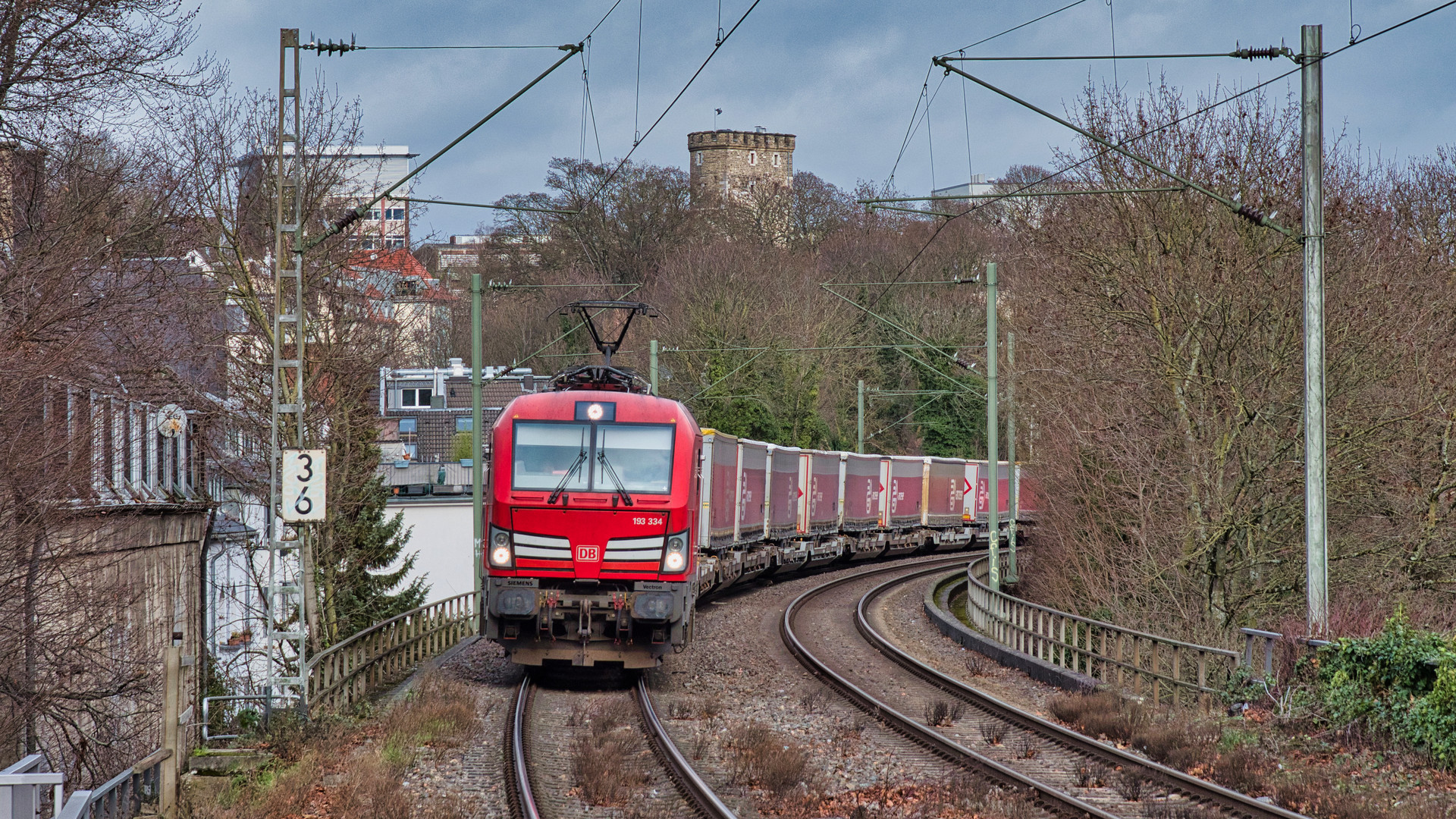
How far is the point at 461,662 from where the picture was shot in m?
18.5

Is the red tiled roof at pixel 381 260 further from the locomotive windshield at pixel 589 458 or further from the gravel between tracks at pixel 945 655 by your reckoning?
the locomotive windshield at pixel 589 458

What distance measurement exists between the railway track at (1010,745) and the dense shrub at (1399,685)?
2.01 metres

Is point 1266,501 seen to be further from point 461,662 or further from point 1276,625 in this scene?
point 461,662

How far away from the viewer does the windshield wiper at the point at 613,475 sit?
49.9 feet

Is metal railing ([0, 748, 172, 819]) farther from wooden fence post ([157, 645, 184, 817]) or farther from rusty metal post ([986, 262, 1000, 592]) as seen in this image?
rusty metal post ([986, 262, 1000, 592])

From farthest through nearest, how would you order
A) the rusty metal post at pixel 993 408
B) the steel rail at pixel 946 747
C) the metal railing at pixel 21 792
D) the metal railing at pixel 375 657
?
the rusty metal post at pixel 993 408, the metal railing at pixel 375 657, the steel rail at pixel 946 747, the metal railing at pixel 21 792

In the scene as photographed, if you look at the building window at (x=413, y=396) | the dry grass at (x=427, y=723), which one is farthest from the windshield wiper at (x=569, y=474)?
the building window at (x=413, y=396)

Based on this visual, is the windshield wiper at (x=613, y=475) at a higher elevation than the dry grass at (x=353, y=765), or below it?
higher

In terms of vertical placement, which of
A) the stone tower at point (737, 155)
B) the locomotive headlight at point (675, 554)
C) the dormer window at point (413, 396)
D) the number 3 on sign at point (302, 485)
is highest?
the stone tower at point (737, 155)

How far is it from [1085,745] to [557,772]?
442 cm

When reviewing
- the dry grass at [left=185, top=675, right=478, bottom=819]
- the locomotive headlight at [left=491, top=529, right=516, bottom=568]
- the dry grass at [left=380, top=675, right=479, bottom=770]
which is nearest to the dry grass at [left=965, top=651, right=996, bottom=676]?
the locomotive headlight at [left=491, top=529, right=516, bottom=568]

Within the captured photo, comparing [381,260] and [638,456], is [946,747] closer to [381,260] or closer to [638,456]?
[638,456]

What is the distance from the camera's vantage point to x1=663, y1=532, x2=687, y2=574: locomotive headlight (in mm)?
15180

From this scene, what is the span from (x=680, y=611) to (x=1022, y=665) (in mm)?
5121
